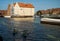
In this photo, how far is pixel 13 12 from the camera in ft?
87.7

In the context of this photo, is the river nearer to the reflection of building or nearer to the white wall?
the reflection of building

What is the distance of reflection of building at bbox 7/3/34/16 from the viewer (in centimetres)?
2685

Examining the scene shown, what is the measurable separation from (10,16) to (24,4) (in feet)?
14.4

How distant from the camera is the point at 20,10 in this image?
96.9ft

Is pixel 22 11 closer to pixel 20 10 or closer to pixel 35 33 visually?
pixel 20 10

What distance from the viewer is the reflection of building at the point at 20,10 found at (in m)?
26.9

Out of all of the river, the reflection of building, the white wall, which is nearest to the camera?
the river

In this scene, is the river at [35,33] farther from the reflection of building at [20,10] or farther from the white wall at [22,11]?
the white wall at [22,11]

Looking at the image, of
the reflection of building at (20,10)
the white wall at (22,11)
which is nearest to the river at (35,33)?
the reflection of building at (20,10)

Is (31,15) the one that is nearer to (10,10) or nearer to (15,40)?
(10,10)

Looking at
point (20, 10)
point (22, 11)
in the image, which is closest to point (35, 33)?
point (22, 11)

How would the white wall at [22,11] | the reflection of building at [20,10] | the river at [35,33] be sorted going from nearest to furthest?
1. the river at [35,33]
2. the reflection of building at [20,10]
3. the white wall at [22,11]

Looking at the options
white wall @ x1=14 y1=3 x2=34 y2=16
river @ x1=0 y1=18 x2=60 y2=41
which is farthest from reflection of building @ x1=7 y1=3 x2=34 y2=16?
river @ x1=0 y1=18 x2=60 y2=41

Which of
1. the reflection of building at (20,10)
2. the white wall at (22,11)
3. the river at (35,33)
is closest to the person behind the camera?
the river at (35,33)
